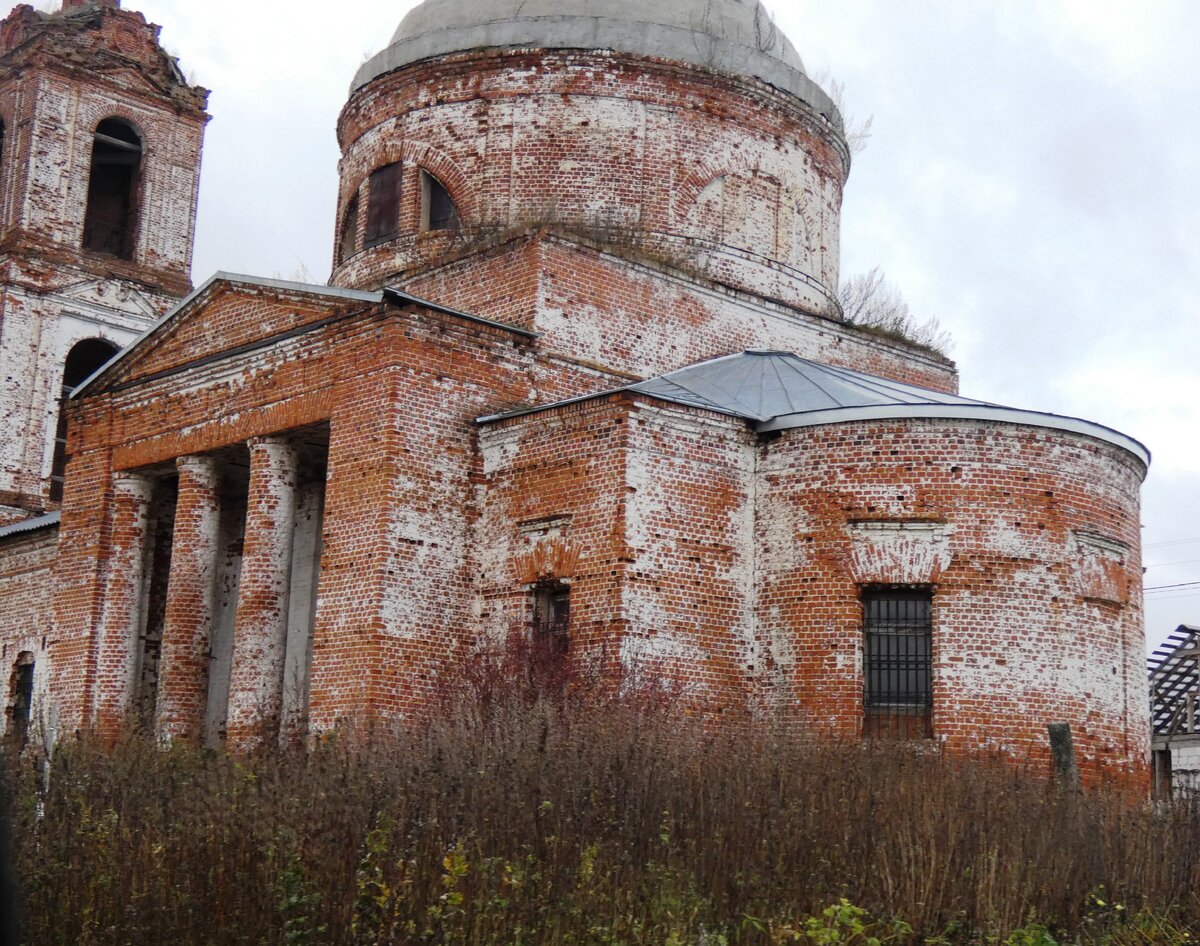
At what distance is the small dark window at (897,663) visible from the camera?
1320 centimetres

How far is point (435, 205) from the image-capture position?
18031 mm

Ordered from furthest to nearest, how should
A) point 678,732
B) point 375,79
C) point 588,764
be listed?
point 375,79, point 678,732, point 588,764

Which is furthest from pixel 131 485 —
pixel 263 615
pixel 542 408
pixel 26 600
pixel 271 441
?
pixel 542 408

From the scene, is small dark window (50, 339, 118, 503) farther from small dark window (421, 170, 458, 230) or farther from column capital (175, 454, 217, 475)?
column capital (175, 454, 217, 475)

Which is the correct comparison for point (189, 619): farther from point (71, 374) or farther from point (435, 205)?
point (71, 374)

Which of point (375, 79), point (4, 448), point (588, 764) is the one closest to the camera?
point (588, 764)

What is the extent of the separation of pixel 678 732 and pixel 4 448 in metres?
14.5

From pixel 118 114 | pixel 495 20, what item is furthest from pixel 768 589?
pixel 118 114

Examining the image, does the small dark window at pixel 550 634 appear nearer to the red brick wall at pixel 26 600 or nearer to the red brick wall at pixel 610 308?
the red brick wall at pixel 610 308

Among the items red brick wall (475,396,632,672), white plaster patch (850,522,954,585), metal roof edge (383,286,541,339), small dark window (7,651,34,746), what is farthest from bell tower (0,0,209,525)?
white plaster patch (850,522,954,585)

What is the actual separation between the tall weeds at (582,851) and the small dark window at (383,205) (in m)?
9.21

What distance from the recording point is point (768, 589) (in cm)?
1384

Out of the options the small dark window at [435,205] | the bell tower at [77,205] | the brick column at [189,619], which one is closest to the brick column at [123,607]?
the brick column at [189,619]

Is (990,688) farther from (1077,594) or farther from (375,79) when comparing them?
(375,79)
